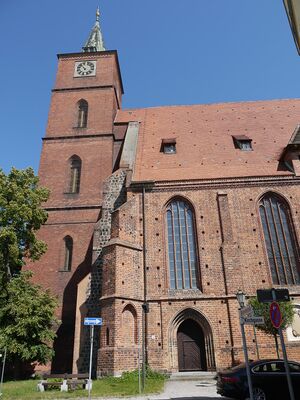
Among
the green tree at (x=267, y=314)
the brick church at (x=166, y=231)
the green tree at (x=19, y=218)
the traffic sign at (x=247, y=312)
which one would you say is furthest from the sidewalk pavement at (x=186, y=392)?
the green tree at (x=19, y=218)

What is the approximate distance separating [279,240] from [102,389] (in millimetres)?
10941

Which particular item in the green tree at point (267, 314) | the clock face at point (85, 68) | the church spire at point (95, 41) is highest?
the church spire at point (95, 41)

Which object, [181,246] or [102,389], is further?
[181,246]

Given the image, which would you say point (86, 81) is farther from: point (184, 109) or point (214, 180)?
point (214, 180)

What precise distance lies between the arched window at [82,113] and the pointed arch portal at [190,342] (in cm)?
1466

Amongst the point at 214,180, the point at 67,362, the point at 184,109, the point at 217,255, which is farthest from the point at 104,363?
the point at 184,109

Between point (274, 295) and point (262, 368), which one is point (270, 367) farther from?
point (274, 295)

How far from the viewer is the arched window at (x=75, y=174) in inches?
832

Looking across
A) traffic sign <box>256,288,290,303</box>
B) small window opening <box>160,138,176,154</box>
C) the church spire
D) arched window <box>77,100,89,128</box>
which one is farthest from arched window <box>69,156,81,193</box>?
traffic sign <box>256,288,290,303</box>

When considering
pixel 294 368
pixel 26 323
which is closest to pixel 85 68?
pixel 26 323

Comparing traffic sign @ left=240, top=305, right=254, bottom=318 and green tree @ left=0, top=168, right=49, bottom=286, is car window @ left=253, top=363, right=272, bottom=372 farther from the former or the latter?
green tree @ left=0, top=168, right=49, bottom=286

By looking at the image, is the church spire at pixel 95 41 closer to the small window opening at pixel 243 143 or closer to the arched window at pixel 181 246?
the small window opening at pixel 243 143

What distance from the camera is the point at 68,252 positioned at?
746 inches

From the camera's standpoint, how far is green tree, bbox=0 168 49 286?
16.2m
